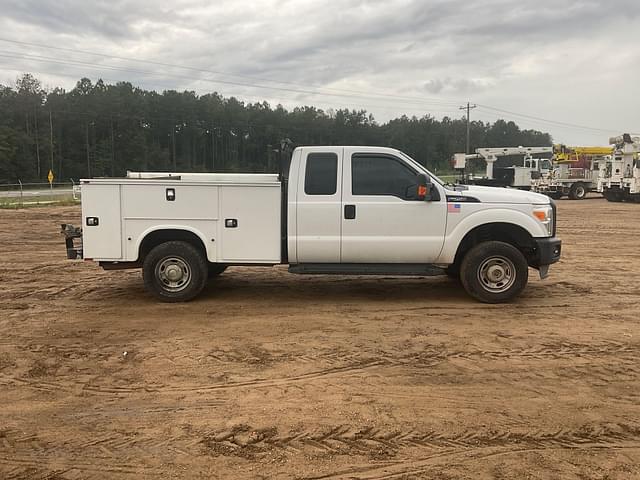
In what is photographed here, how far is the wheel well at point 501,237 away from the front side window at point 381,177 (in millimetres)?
1098

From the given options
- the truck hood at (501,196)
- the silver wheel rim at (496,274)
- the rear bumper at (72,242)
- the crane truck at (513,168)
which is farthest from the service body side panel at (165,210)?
the crane truck at (513,168)

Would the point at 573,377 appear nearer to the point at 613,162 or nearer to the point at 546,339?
the point at 546,339

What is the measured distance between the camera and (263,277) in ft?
31.4

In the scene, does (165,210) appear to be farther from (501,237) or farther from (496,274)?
(501,237)

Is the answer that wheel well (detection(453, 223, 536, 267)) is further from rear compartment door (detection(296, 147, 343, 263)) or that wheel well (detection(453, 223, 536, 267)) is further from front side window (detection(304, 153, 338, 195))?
front side window (detection(304, 153, 338, 195))

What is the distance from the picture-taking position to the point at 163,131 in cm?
8775

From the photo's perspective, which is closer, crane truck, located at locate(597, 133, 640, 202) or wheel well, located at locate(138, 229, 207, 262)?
wheel well, located at locate(138, 229, 207, 262)

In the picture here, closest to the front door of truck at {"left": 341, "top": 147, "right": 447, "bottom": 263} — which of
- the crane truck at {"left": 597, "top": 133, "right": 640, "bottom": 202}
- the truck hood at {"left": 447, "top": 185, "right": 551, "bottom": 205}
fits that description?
the truck hood at {"left": 447, "top": 185, "right": 551, "bottom": 205}

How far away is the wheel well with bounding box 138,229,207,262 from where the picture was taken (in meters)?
7.58

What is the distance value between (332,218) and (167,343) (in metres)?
2.70

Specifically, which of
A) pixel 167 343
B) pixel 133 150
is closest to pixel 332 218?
pixel 167 343

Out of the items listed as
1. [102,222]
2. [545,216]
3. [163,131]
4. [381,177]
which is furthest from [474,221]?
[163,131]

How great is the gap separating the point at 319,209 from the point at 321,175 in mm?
470

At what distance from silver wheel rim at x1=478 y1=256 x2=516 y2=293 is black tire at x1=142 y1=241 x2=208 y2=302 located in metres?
3.79
